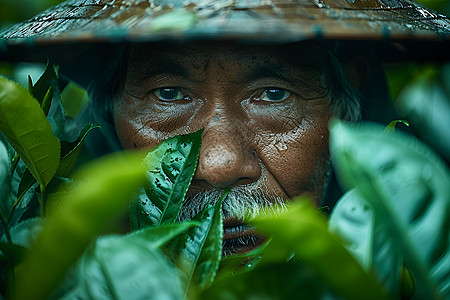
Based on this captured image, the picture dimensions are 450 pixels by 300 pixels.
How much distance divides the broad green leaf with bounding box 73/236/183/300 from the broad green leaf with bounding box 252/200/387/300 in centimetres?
11

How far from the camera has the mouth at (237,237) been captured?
0.96 m

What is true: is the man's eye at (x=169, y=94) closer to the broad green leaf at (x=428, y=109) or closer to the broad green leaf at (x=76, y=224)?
the broad green leaf at (x=76, y=224)

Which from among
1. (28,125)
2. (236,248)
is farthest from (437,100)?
(28,125)

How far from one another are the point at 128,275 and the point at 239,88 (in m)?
0.65

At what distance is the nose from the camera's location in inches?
34.9

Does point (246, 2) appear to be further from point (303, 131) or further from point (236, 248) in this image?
point (236, 248)

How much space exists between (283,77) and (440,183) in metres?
0.61

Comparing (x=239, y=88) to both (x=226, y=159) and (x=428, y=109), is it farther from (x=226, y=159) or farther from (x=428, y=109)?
(x=428, y=109)

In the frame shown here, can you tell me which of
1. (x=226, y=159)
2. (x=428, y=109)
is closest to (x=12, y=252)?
(x=226, y=159)

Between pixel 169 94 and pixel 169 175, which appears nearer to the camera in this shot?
pixel 169 175

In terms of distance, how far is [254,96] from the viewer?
0.99 meters

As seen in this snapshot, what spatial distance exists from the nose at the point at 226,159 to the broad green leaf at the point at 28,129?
353 mm

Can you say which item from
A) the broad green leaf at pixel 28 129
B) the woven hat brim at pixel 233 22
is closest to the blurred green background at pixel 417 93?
the woven hat brim at pixel 233 22

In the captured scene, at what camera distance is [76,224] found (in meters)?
0.38
